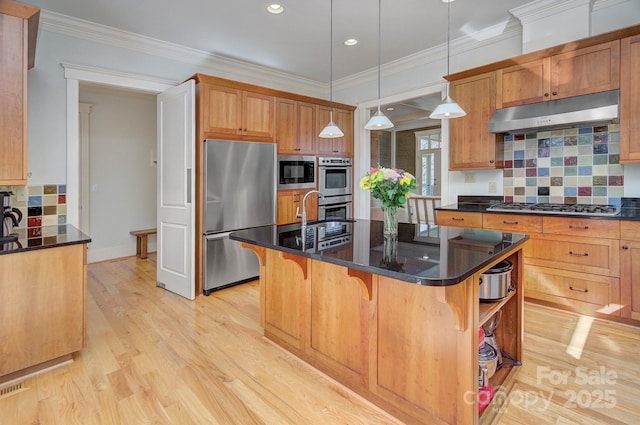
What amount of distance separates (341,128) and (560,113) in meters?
2.76

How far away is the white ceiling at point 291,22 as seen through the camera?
303cm

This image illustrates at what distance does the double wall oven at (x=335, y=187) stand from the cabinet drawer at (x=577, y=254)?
2517 mm

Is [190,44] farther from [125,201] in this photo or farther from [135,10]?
[125,201]

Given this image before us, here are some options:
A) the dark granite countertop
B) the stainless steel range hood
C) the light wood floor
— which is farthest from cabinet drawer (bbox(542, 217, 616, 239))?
the dark granite countertop

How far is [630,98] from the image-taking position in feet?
8.76

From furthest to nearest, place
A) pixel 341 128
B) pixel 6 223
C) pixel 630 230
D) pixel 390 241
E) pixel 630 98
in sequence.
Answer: pixel 341 128, pixel 630 98, pixel 630 230, pixel 6 223, pixel 390 241

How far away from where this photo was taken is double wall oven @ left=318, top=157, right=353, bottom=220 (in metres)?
4.70

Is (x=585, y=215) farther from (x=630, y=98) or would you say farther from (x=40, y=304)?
(x=40, y=304)

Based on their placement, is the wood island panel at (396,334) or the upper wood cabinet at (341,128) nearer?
the wood island panel at (396,334)

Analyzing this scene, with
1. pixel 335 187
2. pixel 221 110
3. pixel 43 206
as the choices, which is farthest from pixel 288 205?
pixel 43 206

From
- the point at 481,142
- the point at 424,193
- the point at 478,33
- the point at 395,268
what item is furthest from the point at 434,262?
the point at 424,193

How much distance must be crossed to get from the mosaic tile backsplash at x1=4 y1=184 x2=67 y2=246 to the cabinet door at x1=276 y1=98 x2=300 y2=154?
229cm

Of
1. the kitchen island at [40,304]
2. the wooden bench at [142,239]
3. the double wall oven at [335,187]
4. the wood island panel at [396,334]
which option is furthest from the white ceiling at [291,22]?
the wooden bench at [142,239]

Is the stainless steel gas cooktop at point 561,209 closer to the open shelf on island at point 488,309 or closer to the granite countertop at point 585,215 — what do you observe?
the granite countertop at point 585,215
